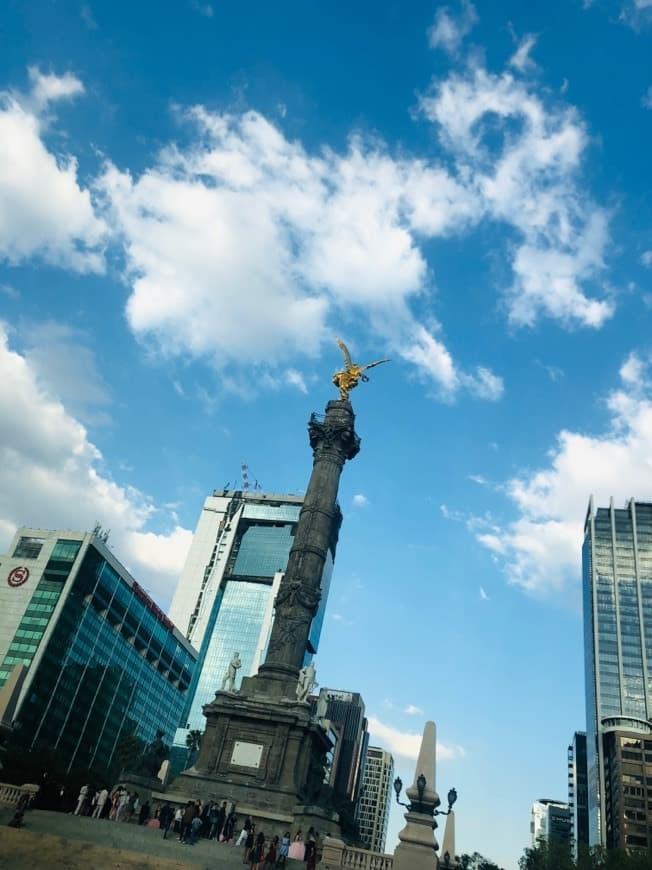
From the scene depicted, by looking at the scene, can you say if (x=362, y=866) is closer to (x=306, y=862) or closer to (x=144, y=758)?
(x=306, y=862)

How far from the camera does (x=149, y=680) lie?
107438 mm

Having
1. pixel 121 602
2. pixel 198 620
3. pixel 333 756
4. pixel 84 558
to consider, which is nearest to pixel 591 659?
pixel 333 756

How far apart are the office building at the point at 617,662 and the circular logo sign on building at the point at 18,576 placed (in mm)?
90798

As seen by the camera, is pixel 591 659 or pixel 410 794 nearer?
pixel 410 794

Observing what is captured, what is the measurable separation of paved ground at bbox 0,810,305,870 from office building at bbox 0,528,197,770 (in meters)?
54.7

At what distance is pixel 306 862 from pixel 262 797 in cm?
1115

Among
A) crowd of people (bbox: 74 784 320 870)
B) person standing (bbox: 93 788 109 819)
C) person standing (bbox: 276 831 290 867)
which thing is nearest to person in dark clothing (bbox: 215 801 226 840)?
crowd of people (bbox: 74 784 320 870)

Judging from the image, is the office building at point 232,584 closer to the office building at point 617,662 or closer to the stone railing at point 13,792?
the office building at point 617,662

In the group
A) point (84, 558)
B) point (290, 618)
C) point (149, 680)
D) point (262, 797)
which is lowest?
point (262, 797)

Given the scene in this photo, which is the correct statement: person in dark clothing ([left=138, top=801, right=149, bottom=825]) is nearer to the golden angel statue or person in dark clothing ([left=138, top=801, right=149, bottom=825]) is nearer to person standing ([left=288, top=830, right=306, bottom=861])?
person standing ([left=288, top=830, right=306, bottom=861])

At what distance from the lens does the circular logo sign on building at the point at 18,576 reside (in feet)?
268

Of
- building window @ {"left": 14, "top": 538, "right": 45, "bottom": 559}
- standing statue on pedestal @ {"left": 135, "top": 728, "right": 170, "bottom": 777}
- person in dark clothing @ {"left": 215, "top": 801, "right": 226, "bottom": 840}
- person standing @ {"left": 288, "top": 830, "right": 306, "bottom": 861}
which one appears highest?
building window @ {"left": 14, "top": 538, "right": 45, "bottom": 559}

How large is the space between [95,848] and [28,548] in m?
74.0

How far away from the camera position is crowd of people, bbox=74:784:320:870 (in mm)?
21422
